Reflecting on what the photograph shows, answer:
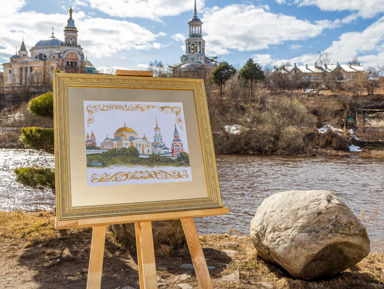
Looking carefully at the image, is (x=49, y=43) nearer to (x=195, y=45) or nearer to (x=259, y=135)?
(x=195, y=45)

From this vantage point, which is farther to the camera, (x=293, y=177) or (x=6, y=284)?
(x=293, y=177)

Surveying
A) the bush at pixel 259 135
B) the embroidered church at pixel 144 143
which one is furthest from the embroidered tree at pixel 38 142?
the bush at pixel 259 135

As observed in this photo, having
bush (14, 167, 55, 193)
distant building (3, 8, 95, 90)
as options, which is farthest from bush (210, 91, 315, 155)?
distant building (3, 8, 95, 90)

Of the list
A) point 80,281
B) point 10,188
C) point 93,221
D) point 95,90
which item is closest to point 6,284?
point 80,281

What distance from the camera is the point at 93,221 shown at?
3.32 meters

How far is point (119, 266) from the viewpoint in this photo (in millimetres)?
5102

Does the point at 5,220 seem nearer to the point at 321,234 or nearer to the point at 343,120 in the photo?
the point at 321,234

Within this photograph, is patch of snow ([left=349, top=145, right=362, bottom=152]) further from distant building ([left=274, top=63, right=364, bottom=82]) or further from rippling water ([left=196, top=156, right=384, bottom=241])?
distant building ([left=274, top=63, right=364, bottom=82])

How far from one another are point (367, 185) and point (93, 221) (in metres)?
15.9

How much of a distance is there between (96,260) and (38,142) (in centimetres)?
428

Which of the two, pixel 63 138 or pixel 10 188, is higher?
pixel 63 138

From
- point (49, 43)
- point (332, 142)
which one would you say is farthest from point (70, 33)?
point (332, 142)

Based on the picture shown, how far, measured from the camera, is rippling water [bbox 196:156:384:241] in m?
9.87

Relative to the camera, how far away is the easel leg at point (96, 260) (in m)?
3.47
